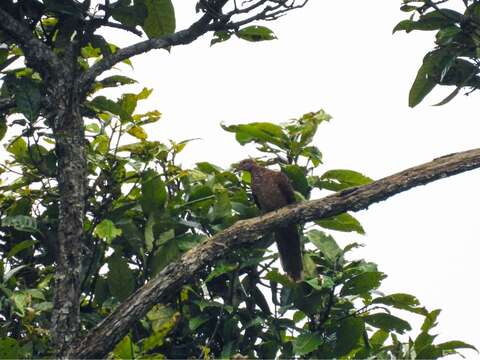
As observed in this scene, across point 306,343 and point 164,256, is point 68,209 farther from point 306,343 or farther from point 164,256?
point 306,343

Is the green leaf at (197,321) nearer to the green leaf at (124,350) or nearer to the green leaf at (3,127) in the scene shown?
the green leaf at (124,350)

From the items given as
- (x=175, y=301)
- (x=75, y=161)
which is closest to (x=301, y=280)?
(x=175, y=301)

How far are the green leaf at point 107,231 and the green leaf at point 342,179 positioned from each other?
4.48 ft

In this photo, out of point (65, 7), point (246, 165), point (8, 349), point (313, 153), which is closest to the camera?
point (8, 349)

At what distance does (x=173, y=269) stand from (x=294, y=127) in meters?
1.92

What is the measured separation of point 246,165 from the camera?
21.1 ft

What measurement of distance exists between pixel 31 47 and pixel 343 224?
220 centimetres

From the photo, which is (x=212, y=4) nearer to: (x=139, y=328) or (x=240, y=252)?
(x=240, y=252)

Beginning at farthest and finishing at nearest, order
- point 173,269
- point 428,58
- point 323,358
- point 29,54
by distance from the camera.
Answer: point 428,58 < point 323,358 < point 29,54 < point 173,269

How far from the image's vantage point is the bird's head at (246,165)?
632 centimetres

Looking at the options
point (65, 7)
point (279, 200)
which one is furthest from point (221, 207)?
point (65, 7)

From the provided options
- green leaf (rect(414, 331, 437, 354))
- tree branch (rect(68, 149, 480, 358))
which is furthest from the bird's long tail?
tree branch (rect(68, 149, 480, 358))

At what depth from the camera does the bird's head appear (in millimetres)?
6323

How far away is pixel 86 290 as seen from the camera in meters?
5.22
